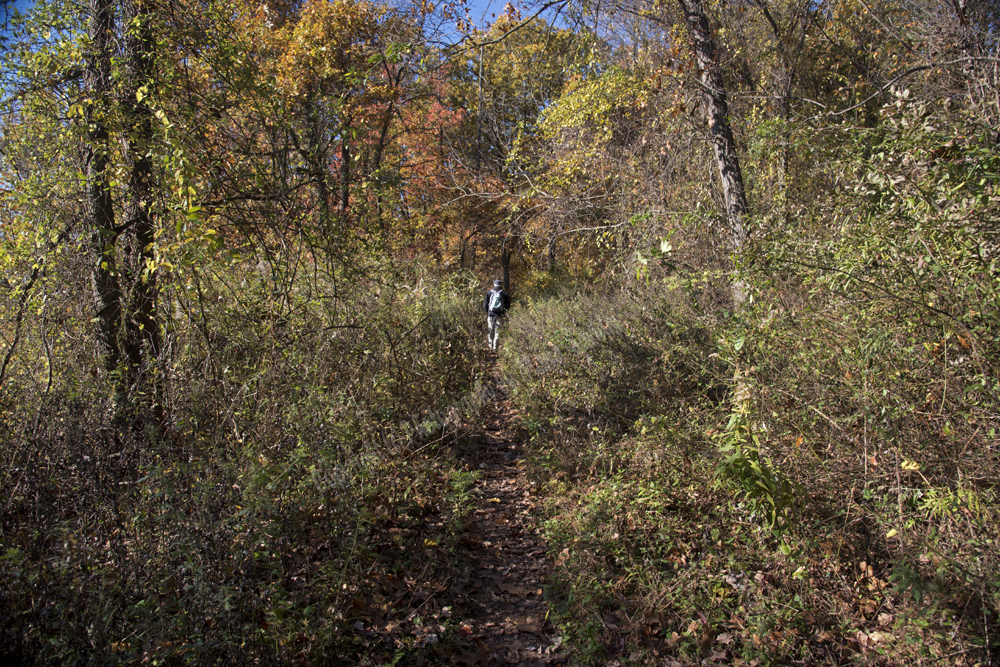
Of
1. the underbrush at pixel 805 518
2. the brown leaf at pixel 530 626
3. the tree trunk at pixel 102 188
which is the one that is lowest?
the brown leaf at pixel 530 626

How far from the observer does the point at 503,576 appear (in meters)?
4.68

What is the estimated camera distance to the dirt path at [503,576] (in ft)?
12.6

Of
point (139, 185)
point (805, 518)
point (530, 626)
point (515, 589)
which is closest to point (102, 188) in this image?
point (139, 185)

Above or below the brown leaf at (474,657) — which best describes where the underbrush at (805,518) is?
above

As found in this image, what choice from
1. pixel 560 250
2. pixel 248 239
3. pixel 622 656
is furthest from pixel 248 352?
pixel 560 250

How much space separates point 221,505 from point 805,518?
417 centimetres

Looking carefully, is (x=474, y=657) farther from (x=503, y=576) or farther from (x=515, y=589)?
(x=503, y=576)

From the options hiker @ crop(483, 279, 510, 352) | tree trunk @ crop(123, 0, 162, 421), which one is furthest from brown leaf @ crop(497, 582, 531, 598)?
hiker @ crop(483, 279, 510, 352)

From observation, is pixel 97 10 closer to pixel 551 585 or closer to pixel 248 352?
pixel 248 352

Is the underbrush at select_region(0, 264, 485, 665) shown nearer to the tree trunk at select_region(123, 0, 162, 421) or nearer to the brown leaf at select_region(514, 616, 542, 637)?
the tree trunk at select_region(123, 0, 162, 421)

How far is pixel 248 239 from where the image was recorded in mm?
5172

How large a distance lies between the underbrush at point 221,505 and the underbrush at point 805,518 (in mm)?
1558

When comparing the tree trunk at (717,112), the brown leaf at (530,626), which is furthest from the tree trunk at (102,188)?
the tree trunk at (717,112)

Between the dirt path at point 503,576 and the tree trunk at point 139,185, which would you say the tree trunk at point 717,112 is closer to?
the dirt path at point 503,576
